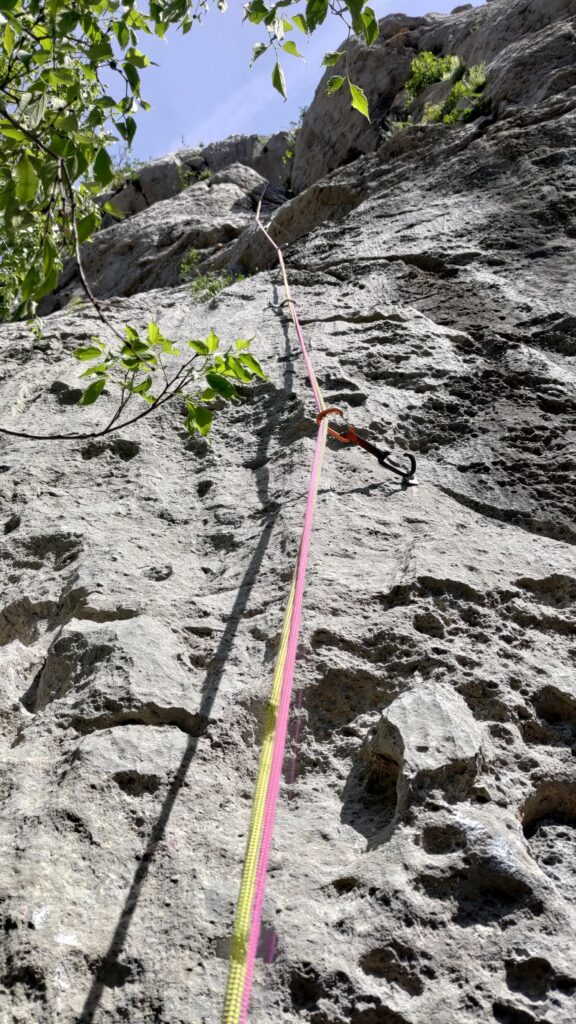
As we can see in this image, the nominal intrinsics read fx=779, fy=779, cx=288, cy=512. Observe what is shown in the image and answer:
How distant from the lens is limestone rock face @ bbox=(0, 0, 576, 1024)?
1.60 m

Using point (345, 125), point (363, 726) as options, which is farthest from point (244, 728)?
point (345, 125)

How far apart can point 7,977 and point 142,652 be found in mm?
985

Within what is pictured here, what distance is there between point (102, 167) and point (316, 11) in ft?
2.15

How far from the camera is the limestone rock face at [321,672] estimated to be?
1604 mm

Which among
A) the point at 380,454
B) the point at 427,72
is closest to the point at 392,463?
the point at 380,454

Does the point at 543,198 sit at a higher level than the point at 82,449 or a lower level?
higher

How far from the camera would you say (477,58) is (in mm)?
9055

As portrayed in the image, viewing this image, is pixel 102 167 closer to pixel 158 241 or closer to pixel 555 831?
pixel 555 831

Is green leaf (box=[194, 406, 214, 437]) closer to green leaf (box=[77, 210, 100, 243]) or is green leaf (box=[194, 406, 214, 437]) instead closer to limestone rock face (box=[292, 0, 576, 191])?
green leaf (box=[77, 210, 100, 243])

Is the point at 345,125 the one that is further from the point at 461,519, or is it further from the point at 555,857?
the point at 555,857

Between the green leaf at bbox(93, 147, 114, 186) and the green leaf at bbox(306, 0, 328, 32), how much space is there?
0.62 meters

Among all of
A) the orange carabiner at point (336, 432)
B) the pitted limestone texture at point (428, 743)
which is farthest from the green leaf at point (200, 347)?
the orange carabiner at point (336, 432)

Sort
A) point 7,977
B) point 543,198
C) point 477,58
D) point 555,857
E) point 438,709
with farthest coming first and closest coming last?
1. point 477,58
2. point 543,198
3. point 438,709
4. point 555,857
5. point 7,977

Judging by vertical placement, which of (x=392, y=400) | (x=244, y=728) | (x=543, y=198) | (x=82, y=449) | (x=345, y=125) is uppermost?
(x=345, y=125)
